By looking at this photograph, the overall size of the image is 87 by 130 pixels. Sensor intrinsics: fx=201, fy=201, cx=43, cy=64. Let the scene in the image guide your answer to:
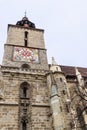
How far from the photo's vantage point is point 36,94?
15.4 meters

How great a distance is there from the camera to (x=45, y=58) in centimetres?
1961

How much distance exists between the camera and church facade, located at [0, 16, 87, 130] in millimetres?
13477

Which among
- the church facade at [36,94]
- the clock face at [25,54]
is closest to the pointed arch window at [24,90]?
the church facade at [36,94]

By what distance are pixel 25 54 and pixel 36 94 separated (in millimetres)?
5282

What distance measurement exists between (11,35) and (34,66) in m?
5.37

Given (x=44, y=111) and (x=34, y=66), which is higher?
(x=34, y=66)

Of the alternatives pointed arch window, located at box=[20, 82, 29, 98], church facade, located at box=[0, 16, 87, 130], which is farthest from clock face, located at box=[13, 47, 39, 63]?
pointed arch window, located at box=[20, 82, 29, 98]

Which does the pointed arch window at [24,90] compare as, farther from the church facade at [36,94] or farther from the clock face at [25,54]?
the clock face at [25,54]

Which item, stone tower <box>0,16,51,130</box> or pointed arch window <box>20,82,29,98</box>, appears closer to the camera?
stone tower <box>0,16,51,130</box>

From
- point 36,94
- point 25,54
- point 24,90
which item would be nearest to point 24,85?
point 24,90

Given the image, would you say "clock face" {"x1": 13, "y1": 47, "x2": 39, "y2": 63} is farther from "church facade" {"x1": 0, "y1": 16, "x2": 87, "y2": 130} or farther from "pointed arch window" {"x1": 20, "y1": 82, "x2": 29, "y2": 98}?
"pointed arch window" {"x1": 20, "y1": 82, "x2": 29, "y2": 98}

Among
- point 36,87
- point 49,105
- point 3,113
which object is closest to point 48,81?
point 36,87

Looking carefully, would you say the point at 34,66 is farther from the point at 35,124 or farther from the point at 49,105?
the point at 35,124

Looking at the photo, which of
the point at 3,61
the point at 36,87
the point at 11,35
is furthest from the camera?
the point at 11,35
